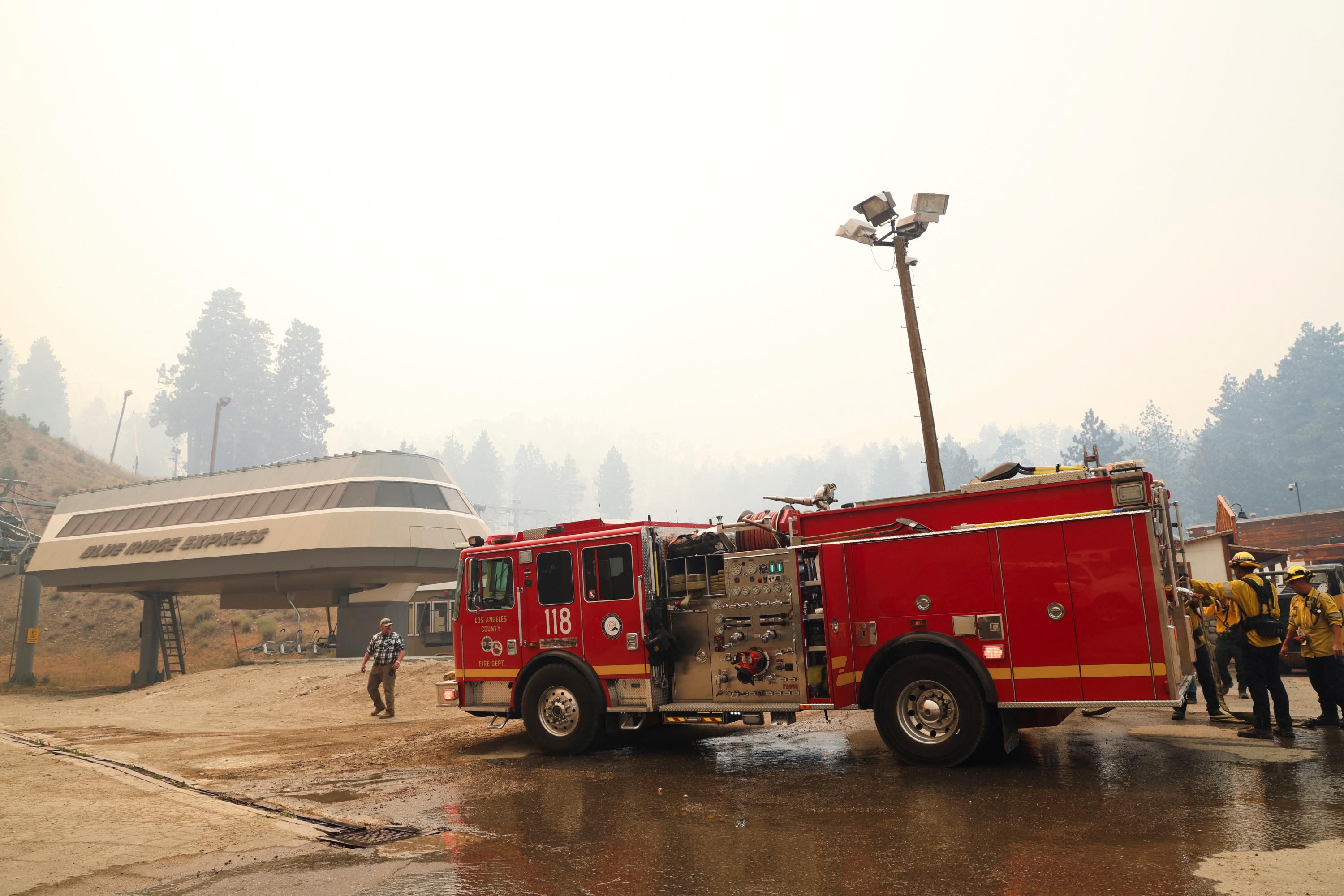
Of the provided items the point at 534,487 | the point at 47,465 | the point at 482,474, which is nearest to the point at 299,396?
the point at 47,465

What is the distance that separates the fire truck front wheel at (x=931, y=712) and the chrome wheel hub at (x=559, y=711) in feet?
13.2

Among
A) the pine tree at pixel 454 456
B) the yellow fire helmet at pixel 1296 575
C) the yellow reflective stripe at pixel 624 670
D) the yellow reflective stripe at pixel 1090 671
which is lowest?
the yellow reflective stripe at pixel 1090 671

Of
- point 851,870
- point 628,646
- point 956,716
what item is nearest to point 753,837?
point 851,870

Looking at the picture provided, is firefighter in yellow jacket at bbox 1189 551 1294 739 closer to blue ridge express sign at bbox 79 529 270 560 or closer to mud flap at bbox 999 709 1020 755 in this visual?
mud flap at bbox 999 709 1020 755

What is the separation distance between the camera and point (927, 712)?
8.72 meters

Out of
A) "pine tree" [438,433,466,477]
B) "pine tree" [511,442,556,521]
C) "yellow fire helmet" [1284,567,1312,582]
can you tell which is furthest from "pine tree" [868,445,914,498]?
"yellow fire helmet" [1284,567,1312,582]

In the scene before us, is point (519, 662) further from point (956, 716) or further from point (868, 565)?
point (956, 716)

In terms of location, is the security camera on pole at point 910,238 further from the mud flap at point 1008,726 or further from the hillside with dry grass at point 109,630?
the hillside with dry grass at point 109,630

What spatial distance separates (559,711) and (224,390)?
12323 centimetres

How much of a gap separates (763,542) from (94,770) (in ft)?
29.1

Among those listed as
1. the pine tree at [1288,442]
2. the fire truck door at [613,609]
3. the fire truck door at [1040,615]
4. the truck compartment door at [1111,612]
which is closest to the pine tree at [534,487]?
the pine tree at [1288,442]

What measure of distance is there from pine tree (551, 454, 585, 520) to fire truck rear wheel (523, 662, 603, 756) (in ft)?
555

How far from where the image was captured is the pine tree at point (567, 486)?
182 m

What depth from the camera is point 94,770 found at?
10.7m
